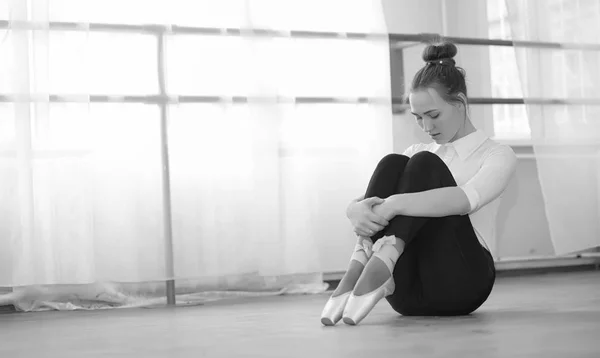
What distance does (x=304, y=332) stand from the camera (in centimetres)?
168

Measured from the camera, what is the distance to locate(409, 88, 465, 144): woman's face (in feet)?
6.08

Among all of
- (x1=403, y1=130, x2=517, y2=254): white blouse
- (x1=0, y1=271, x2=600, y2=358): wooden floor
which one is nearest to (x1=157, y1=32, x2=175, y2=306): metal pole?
(x1=0, y1=271, x2=600, y2=358): wooden floor

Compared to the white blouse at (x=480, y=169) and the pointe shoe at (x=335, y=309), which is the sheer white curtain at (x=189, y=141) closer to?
the white blouse at (x=480, y=169)

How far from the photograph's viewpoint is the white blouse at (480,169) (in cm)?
173

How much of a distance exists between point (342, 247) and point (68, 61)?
107cm

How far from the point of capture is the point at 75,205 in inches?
102

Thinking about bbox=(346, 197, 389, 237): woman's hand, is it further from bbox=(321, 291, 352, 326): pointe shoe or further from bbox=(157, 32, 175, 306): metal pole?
bbox=(157, 32, 175, 306): metal pole

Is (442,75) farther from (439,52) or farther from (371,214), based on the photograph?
(371,214)

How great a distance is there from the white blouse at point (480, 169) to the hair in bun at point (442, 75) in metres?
0.10

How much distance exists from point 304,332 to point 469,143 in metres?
0.54

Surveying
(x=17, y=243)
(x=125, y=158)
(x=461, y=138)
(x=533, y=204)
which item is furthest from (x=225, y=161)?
(x=533, y=204)


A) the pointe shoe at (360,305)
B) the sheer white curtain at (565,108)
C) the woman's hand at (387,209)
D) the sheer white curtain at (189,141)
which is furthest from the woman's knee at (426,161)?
the sheer white curtain at (565,108)

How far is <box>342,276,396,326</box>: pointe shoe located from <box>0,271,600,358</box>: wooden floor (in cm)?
2

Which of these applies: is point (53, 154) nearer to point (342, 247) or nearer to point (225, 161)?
point (225, 161)
